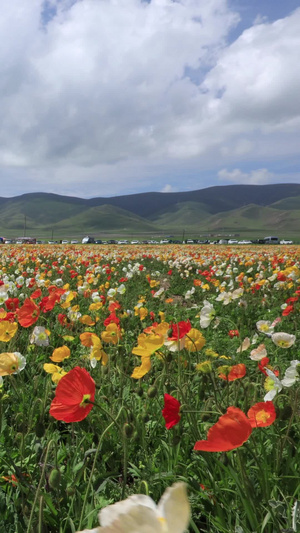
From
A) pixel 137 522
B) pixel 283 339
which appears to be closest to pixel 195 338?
pixel 283 339

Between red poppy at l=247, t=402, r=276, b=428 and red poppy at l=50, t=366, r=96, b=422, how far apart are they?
1.93 ft

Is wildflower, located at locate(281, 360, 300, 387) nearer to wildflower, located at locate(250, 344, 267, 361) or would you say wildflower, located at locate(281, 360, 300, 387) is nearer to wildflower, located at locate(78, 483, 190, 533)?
wildflower, located at locate(250, 344, 267, 361)

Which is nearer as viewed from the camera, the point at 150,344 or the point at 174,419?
the point at 174,419

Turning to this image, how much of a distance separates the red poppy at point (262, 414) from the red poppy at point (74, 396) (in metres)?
0.59

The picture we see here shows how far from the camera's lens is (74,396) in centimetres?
128

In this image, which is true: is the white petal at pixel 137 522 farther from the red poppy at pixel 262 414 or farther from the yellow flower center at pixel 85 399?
the red poppy at pixel 262 414

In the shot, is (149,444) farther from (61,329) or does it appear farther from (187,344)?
(61,329)

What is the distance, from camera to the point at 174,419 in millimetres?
1453

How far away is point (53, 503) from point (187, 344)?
1046 mm

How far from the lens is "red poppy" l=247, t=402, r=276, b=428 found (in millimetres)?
1396

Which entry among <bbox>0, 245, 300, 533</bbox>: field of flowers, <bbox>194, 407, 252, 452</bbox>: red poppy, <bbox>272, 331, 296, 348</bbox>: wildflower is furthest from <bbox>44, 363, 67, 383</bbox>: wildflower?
<bbox>194, 407, 252, 452</bbox>: red poppy

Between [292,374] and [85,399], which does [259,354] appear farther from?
[85,399]

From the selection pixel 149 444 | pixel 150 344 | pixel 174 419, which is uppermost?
pixel 150 344

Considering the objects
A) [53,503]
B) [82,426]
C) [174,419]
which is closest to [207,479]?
[174,419]
